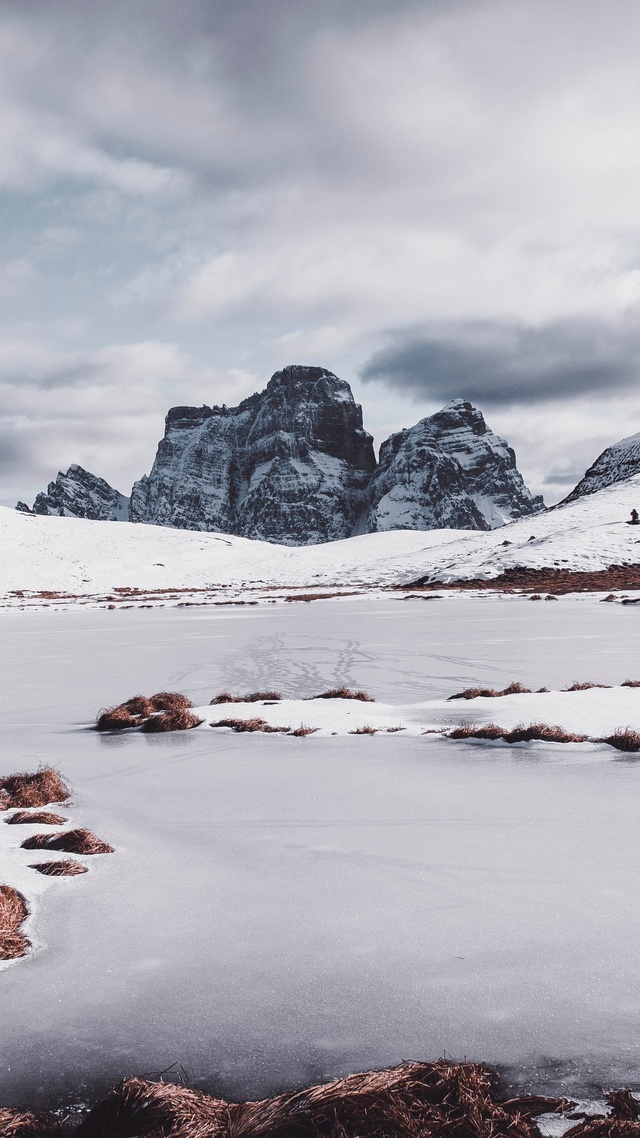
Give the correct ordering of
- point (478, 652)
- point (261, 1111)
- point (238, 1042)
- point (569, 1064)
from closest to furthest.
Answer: point (261, 1111)
point (569, 1064)
point (238, 1042)
point (478, 652)

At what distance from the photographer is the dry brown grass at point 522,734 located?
28.5 feet

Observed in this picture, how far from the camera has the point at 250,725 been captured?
9.95m

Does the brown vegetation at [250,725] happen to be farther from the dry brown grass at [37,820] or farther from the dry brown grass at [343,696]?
the dry brown grass at [37,820]

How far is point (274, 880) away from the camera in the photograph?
4875mm

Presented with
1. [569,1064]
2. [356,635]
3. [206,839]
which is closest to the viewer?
[569,1064]

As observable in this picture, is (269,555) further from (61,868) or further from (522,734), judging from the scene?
(61,868)

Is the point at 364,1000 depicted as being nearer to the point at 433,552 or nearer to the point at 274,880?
the point at 274,880

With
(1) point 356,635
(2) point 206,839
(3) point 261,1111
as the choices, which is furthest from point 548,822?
(1) point 356,635

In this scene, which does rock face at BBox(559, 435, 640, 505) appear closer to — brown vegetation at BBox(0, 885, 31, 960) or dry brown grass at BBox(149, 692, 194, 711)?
dry brown grass at BBox(149, 692, 194, 711)

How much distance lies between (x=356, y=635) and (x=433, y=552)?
59634 millimetres

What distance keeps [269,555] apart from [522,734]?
81.4 meters

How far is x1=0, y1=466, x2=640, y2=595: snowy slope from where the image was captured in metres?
62.0

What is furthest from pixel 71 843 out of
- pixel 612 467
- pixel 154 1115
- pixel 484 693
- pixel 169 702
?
pixel 612 467

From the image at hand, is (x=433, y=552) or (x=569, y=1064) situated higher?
(x=433, y=552)
